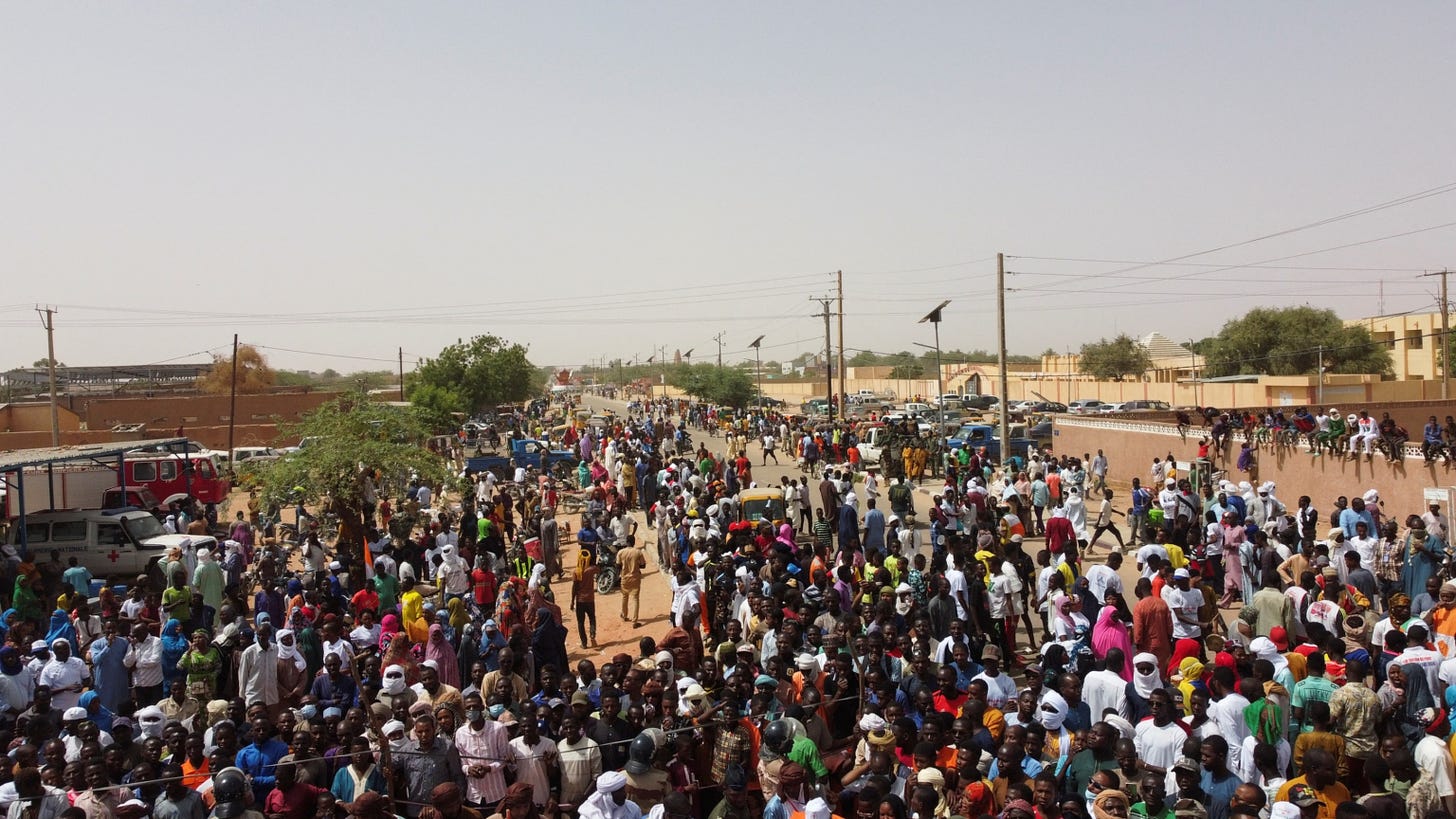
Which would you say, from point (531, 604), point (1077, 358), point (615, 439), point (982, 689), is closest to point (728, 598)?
point (531, 604)

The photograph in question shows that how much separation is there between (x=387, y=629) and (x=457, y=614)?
921 millimetres

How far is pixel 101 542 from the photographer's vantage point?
54.4ft

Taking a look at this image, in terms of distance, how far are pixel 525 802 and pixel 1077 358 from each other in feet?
283

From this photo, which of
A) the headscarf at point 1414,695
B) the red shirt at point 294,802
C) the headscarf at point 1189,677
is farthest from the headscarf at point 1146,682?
the red shirt at point 294,802

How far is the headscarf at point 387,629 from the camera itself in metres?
10.2

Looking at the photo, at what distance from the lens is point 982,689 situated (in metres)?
7.52

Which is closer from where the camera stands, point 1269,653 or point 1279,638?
point 1269,653

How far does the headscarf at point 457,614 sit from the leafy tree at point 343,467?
21.9ft

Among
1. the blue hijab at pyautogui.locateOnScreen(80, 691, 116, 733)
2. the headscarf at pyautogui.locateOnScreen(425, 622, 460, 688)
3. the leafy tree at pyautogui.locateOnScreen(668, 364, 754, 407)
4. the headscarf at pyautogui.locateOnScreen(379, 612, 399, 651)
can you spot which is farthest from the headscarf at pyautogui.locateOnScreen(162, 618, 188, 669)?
the leafy tree at pyautogui.locateOnScreen(668, 364, 754, 407)

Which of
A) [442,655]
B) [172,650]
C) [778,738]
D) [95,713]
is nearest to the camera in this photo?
[778,738]

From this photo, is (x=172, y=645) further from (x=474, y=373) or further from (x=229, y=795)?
(x=474, y=373)

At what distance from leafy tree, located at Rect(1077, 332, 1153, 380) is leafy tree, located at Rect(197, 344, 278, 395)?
55.3m

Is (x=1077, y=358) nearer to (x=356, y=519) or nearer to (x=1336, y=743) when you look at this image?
(x=356, y=519)

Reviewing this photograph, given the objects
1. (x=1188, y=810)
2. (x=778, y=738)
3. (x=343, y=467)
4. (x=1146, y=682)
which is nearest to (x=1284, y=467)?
(x=1146, y=682)
